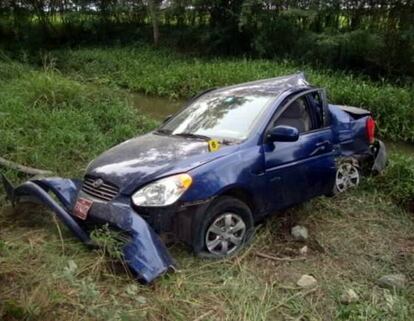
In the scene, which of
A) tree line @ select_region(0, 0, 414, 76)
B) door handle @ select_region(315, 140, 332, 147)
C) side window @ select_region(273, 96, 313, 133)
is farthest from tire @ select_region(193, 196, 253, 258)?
tree line @ select_region(0, 0, 414, 76)

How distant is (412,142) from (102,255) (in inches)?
271

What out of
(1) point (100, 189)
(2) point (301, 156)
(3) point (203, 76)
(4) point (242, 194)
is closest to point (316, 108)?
(2) point (301, 156)

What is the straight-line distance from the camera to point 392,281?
3850mm

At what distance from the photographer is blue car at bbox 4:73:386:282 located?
382 centimetres

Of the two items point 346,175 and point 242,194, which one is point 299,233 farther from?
Answer: point 346,175

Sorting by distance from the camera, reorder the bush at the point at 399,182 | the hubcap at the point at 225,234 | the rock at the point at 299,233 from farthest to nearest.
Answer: the bush at the point at 399,182
the rock at the point at 299,233
the hubcap at the point at 225,234

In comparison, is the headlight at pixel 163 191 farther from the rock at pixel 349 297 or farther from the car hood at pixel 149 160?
the rock at pixel 349 297

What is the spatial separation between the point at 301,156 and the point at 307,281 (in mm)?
1420

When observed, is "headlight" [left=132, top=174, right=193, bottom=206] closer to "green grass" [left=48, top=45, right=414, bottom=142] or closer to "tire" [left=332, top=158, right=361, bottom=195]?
"tire" [left=332, top=158, right=361, bottom=195]

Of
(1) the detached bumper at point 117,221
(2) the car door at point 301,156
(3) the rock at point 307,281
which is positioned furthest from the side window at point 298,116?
(1) the detached bumper at point 117,221

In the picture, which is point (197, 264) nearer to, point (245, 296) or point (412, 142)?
point (245, 296)

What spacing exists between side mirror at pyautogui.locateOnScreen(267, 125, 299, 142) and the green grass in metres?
5.18

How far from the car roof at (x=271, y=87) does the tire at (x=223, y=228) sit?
138 centimetres

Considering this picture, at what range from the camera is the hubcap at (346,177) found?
5.77 m
